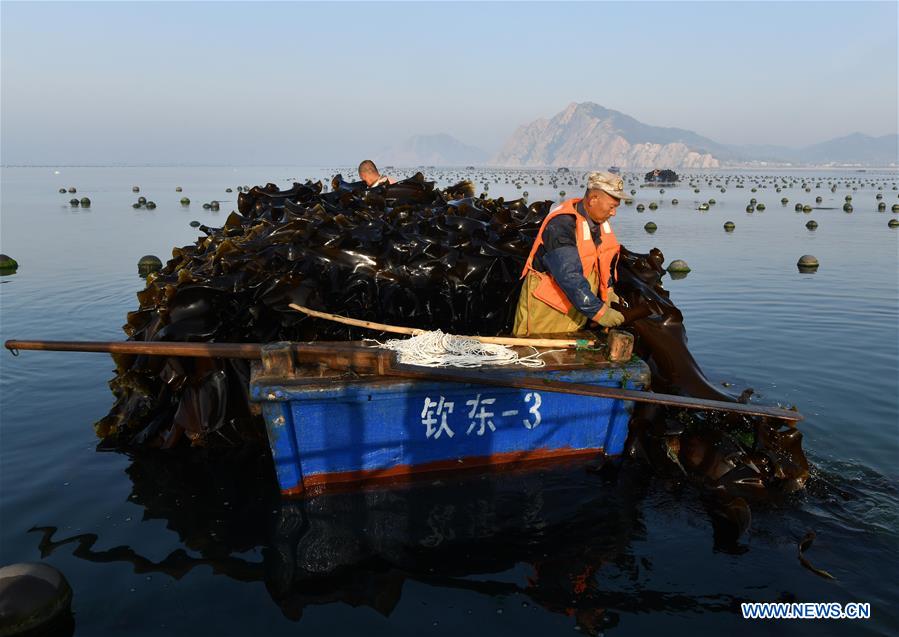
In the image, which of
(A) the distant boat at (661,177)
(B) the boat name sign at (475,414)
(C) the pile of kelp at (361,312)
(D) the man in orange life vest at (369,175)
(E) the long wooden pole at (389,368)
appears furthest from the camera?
(A) the distant boat at (661,177)

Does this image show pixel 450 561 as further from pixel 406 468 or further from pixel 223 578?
pixel 223 578

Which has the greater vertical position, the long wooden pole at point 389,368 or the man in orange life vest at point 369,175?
the man in orange life vest at point 369,175

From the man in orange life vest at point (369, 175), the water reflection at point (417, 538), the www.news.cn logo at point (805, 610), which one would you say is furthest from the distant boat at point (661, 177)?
the www.news.cn logo at point (805, 610)

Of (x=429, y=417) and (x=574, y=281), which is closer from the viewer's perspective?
(x=429, y=417)

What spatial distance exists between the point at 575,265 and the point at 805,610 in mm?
3091

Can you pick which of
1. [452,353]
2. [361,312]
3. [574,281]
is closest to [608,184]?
[574,281]

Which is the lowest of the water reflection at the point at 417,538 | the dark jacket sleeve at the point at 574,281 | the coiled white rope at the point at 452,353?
the water reflection at the point at 417,538

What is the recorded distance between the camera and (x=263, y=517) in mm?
5082

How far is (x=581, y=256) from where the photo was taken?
212 inches

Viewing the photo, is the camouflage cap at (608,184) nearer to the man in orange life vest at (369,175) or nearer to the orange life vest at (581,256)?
the orange life vest at (581,256)

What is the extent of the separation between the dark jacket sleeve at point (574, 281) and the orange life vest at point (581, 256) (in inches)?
5.4

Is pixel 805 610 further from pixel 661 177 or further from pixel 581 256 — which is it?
pixel 661 177

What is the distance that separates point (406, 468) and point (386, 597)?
47.9 inches

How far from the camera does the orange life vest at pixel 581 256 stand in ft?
17.5
